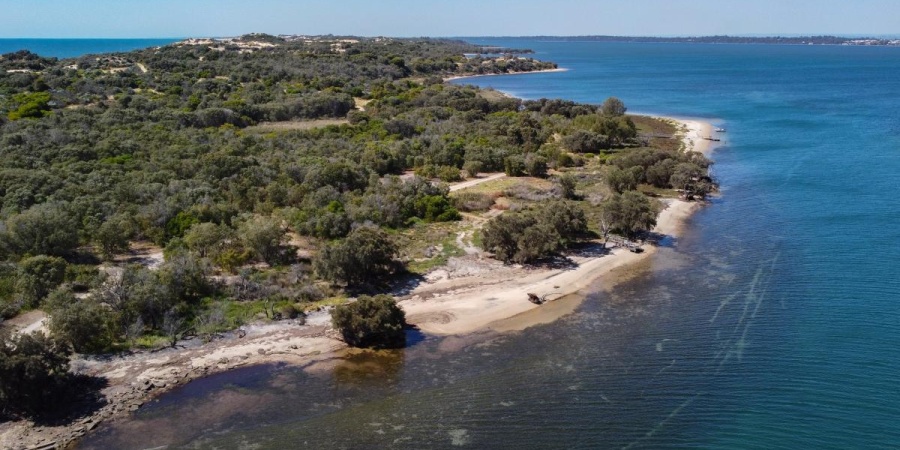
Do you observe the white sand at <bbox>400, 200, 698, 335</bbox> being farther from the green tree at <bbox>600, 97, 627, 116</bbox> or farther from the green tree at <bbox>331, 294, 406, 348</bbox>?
the green tree at <bbox>600, 97, 627, 116</bbox>

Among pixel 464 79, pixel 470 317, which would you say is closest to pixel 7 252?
pixel 470 317

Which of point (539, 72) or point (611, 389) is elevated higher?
point (539, 72)

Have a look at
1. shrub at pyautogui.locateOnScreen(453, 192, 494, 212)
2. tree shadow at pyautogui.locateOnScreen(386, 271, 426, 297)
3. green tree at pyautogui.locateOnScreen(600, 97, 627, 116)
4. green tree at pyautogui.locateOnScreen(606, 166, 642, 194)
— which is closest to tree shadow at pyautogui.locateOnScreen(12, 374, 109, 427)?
tree shadow at pyautogui.locateOnScreen(386, 271, 426, 297)

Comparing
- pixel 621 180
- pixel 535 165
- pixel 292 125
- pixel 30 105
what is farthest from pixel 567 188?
pixel 30 105

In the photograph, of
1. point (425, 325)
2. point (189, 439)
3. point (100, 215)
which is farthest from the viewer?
point (100, 215)

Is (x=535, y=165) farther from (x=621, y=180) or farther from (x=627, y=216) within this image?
(x=627, y=216)

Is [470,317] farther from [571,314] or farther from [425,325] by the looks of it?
[571,314]

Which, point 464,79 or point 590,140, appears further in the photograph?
point 464,79
